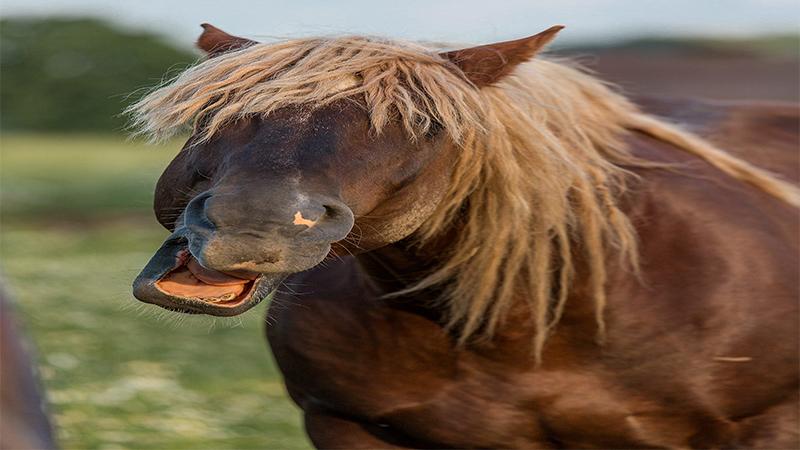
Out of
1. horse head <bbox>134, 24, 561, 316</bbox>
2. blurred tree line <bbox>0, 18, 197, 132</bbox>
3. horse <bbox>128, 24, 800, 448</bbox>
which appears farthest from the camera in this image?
blurred tree line <bbox>0, 18, 197, 132</bbox>

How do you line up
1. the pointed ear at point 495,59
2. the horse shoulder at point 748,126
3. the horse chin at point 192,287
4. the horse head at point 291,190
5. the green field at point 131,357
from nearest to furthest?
the horse head at point 291,190
the horse chin at point 192,287
the pointed ear at point 495,59
the horse shoulder at point 748,126
the green field at point 131,357

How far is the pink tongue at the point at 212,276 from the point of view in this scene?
8.85ft

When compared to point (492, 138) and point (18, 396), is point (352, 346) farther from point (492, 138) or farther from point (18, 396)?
point (18, 396)

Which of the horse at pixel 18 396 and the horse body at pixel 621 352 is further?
the horse body at pixel 621 352

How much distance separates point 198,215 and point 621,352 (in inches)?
50.5

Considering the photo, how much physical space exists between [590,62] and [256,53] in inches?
62.0

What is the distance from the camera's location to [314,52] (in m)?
2.92

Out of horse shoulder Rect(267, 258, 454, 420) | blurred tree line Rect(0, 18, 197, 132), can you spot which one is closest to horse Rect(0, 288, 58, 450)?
horse shoulder Rect(267, 258, 454, 420)

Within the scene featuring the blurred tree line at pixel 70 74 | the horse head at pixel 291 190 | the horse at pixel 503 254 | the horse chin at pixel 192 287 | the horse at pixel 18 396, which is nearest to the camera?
the horse at pixel 18 396

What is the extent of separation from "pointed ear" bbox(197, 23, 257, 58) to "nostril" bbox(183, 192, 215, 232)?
0.60m

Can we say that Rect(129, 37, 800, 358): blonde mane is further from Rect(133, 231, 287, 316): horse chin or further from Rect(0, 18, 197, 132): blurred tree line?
Rect(0, 18, 197, 132): blurred tree line

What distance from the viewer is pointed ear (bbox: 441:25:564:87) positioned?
298cm

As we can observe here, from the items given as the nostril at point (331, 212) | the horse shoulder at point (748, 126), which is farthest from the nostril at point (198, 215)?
the horse shoulder at point (748, 126)

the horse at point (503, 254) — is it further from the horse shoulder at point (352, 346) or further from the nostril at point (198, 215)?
the nostril at point (198, 215)
